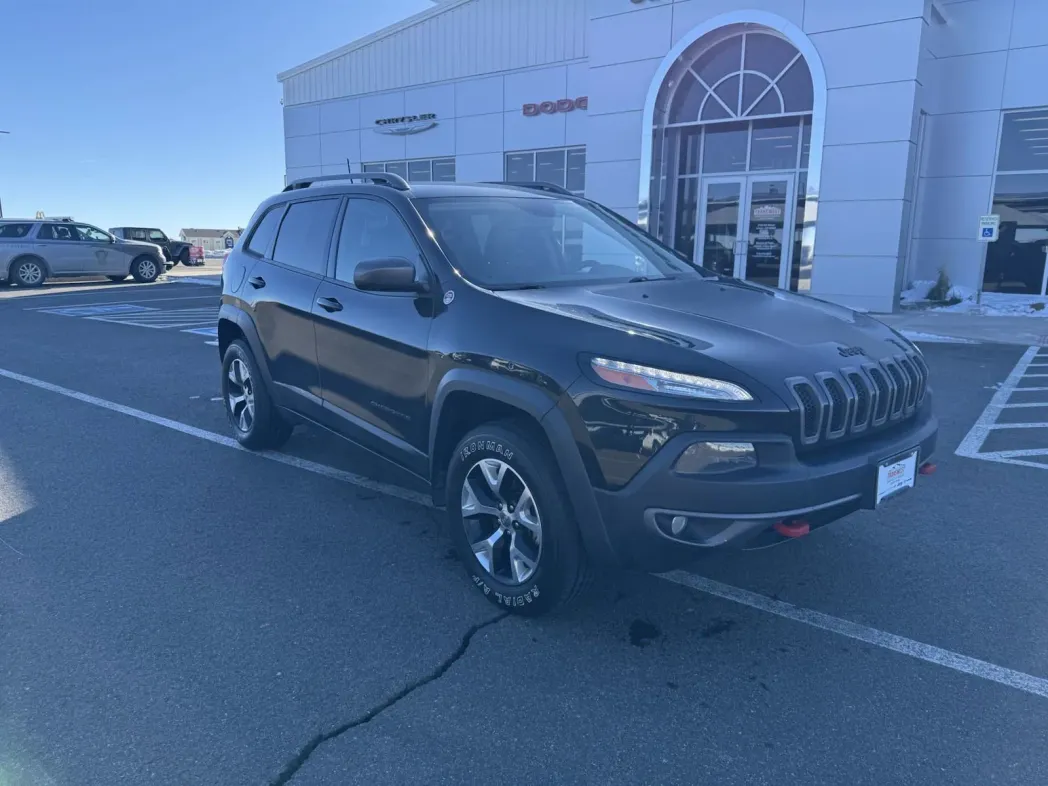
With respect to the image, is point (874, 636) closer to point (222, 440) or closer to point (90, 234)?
point (222, 440)

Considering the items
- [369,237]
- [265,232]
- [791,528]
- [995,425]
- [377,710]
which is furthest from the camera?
[995,425]

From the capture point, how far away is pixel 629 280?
13.2 ft

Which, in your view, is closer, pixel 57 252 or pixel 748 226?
pixel 748 226

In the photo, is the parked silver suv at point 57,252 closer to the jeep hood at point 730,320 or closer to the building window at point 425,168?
the building window at point 425,168

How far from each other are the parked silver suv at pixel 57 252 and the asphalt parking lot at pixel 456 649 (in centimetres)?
1912

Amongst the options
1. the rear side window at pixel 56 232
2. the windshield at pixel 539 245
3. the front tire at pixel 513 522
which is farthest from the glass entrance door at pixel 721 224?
the rear side window at pixel 56 232

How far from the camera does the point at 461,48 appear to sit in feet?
70.0

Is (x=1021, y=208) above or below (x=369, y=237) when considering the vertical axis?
above

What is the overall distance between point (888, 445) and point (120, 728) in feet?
9.75

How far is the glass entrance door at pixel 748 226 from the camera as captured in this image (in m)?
15.9

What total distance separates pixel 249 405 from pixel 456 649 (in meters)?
3.18

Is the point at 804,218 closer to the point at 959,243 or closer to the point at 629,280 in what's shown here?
the point at 959,243

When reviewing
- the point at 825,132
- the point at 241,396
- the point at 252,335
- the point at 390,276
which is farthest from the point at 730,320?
the point at 825,132

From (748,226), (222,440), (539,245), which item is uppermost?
(748,226)
